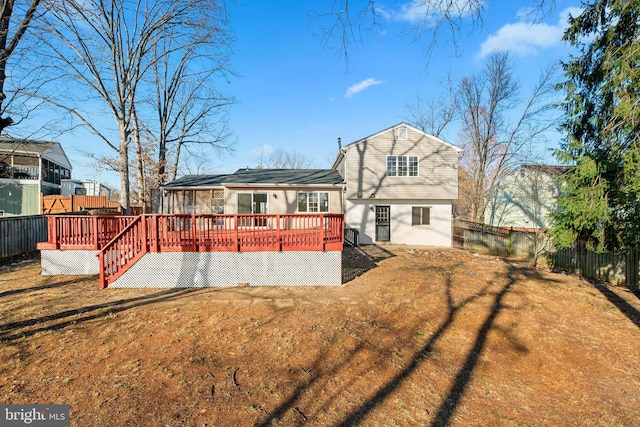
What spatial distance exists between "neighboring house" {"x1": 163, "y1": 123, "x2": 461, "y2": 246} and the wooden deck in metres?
6.37

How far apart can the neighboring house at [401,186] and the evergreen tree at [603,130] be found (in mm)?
6263

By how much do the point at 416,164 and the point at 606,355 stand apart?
36.7ft

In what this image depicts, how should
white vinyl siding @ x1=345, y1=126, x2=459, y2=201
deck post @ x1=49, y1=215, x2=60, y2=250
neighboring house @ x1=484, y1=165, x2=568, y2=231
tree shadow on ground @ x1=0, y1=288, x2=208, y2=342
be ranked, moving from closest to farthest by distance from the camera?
tree shadow on ground @ x1=0, y1=288, x2=208, y2=342
deck post @ x1=49, y1=215, x2=60, y2=250
white vinyl siding @ x1=345, y1=126, x2=459, y2=201
neighboring house @ x1=484, y1=165, x2=568, y2=231

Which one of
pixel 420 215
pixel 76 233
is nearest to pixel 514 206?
pixel 420 215

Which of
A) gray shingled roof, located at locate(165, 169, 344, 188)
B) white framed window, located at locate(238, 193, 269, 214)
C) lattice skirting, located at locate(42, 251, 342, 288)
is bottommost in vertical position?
lattice skirting, located at locate(42, 251, 342, 288)

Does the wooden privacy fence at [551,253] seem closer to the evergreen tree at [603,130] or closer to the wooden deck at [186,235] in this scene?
the evergreen tree at [603,130]

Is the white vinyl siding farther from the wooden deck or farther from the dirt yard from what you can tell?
the dirt yard

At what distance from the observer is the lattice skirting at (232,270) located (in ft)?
24.2

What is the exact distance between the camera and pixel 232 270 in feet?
24.8

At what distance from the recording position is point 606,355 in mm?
4832

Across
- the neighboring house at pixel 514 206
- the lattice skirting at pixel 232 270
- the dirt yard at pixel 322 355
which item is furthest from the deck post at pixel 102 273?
the neighboring house at pixel 514 206

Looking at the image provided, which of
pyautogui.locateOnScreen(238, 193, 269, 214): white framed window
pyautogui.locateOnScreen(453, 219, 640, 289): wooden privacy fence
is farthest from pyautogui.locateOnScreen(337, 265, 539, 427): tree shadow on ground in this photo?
pyautogui.locateOnScreen(238, 193, 269, 214): white framed window

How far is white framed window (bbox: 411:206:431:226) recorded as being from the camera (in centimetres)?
1502

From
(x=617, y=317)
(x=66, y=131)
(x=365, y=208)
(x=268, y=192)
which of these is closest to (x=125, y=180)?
(x=66, y=131)
